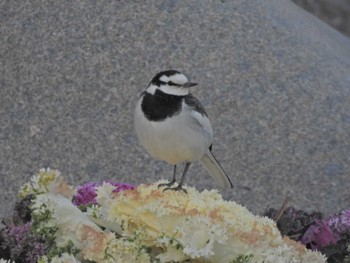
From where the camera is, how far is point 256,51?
6984 millimetres

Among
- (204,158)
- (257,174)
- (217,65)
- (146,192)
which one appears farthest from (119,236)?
(217,65)

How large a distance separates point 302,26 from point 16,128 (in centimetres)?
234

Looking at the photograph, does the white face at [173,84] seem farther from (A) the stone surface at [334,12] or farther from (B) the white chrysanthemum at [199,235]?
(A) the stone surface at [334,12]

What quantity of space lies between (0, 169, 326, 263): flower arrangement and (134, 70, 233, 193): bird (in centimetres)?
116

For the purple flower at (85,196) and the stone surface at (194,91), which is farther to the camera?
the stone surface at (194,91)

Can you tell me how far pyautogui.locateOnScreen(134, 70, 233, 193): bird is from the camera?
12.7ft

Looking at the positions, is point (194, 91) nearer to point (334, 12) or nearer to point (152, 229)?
point (152, 229)

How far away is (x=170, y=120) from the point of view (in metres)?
3.91

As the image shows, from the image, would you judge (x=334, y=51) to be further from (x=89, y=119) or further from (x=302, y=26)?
(x=89, y=119)

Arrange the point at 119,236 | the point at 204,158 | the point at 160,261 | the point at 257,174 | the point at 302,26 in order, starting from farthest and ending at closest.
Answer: the point at 302,26
the point at 257,174
the point at 204,158
the point at 119,236
the point at 160,261

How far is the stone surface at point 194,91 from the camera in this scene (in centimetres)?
636

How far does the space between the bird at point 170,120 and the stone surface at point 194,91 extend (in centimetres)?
218

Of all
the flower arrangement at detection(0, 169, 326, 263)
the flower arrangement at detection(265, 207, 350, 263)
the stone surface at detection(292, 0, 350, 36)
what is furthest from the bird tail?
the stone surface at detection(292, 0, 350, 36)

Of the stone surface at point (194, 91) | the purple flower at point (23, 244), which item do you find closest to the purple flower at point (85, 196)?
the purple flower at point (23, 244)
